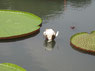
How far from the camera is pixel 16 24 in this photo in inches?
191

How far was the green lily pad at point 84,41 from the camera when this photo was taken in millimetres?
3786

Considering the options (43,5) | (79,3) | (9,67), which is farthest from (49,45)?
(79,3)

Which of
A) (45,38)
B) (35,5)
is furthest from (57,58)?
(35,5)

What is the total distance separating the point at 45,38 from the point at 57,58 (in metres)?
0.83

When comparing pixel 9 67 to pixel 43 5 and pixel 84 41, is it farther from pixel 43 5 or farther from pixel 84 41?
pixel 43 5

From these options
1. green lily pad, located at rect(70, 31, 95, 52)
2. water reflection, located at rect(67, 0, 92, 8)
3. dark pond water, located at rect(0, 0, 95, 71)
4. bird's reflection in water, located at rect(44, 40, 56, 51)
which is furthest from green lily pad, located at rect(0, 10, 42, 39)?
water reflection, located at rect(67, 0, 92, 8)

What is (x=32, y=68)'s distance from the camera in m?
3.24

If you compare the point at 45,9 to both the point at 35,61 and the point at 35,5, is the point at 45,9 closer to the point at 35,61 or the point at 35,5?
the point at 35,5

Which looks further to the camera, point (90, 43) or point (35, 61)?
point (90, 43)

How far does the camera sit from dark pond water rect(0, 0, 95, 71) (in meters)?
3.35

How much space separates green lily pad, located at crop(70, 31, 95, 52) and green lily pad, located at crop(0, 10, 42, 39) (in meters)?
1.00

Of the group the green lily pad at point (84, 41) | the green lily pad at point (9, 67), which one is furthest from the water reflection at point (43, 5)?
the green lily pad at point (9, 67)

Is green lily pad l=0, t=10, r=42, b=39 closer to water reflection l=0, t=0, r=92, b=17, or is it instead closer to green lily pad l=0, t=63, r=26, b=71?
water reflection l=0, t=0, r=92, b=17

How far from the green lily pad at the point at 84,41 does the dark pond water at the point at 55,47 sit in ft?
0.38
